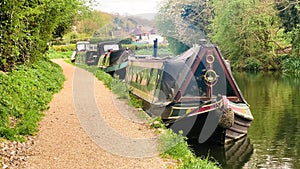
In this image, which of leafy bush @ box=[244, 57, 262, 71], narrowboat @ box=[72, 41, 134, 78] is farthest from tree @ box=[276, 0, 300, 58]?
narrowboat @ box=[72, 41, 134, 78]

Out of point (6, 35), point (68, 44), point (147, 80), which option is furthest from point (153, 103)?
point (68, 44)

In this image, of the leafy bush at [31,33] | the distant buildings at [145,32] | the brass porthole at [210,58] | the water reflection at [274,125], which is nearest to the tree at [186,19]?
the water reflection at [274,125]

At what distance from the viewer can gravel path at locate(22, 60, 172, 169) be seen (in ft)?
25.1

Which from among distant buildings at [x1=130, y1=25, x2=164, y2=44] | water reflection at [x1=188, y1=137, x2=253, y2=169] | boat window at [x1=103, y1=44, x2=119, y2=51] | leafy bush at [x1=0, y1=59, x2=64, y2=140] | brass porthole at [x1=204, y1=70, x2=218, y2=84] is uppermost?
distant buildings at [x1=130, y1=25, x2=164, y2=44]

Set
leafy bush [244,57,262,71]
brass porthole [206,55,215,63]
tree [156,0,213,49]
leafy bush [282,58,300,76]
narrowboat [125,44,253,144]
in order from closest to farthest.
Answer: narrowboat [125,44,253,144] < brass porthole [206,55,215,63] < leafy bush [282,58,300,76] < leafy bush [244,57,262,71] < tree [156,0,213,49]

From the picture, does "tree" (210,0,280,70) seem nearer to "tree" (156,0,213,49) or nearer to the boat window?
"tree" (156,0,213,49)

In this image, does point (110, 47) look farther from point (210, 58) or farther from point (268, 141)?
point (268, 141)

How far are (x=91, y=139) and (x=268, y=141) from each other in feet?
18.4

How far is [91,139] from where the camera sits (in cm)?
922

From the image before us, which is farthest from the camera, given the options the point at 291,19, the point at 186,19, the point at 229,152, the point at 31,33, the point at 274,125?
the point at 186,19

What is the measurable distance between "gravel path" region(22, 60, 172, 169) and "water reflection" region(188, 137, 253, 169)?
1.96 m

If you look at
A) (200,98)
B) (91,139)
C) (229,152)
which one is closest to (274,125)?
(200,98)

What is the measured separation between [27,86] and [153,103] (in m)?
3.60

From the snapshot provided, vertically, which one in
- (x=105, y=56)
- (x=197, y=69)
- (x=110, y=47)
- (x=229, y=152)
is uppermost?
(x=197, y=69)
